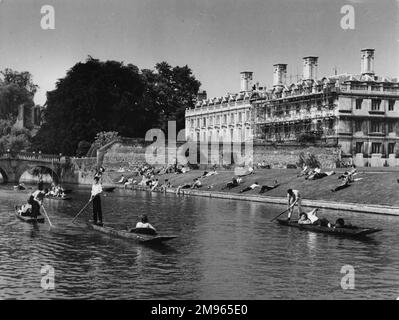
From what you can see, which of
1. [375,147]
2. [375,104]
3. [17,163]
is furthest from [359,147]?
[17,163]

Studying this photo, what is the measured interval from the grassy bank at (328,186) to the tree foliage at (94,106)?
111 feet

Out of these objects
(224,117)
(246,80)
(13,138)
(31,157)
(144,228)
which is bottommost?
(144,228)

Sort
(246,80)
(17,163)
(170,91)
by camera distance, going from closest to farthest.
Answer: (17,163) < (246,80) < (170,91)

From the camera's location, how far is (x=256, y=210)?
4884cm

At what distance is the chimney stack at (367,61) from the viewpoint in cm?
8781

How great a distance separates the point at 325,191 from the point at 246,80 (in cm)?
6297

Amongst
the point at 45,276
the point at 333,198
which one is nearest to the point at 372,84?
the point at 333,198

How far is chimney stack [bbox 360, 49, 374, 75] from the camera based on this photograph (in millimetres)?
87812

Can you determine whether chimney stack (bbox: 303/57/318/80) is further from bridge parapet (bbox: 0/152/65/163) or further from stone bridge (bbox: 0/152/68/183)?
stone bridge (bbox: 0/152/68/183)

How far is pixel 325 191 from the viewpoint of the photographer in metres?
53.8

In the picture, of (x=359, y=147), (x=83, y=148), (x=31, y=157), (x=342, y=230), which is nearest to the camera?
(x=342, y=230)

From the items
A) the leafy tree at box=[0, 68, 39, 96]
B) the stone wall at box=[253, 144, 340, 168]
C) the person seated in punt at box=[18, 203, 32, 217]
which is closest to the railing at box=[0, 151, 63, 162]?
the stone wall at box=[253, 144, 340, 168]

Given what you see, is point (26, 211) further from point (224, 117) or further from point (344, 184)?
point (224, 117)

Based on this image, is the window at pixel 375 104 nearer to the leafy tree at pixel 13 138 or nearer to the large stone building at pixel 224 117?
the large stone building at pixel 224 117
